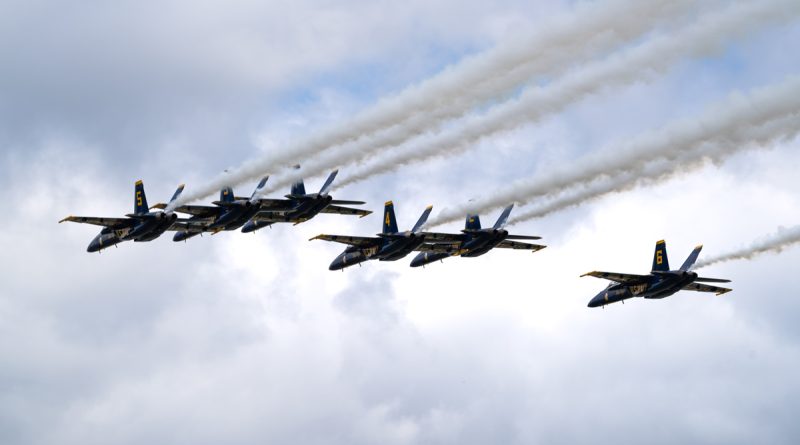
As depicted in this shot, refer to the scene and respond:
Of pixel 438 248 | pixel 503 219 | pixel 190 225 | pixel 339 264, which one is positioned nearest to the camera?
pixel 503 219

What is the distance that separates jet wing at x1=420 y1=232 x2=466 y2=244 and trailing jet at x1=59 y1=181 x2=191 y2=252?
40.2ft

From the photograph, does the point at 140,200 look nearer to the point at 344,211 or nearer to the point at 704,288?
the point at 344,211

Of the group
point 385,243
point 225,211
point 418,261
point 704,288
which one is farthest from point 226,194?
point 704,288

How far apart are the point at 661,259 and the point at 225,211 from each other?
824 inches

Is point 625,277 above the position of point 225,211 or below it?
below

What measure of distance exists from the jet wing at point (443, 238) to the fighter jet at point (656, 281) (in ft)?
21.7

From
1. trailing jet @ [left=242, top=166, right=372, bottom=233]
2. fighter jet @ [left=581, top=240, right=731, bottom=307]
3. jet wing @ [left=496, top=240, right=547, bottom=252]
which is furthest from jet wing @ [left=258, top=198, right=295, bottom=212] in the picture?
fighter jet @ [left=581, top=240, right=731, bottom=307]

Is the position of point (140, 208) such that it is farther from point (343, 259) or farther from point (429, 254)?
point (429, 254)

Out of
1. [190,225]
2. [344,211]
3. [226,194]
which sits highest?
[226,194]

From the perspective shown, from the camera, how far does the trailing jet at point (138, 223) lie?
6022 centimetres

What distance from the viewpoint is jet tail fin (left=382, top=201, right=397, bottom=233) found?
60.3 m

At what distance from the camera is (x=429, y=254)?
6419 cm

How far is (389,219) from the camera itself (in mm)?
60750

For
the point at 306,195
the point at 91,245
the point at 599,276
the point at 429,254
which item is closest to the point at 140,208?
the point at 91,245
